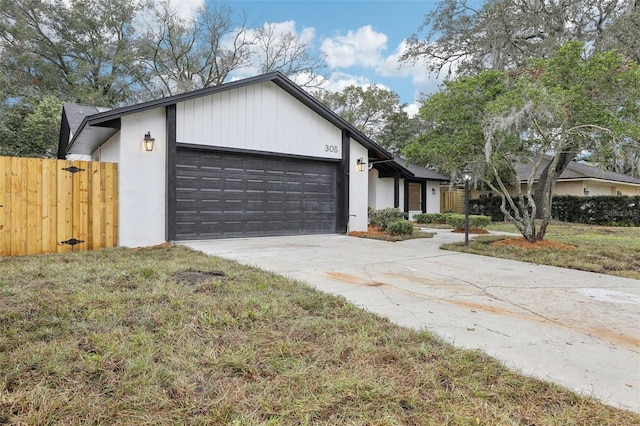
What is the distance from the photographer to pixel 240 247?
720 centimetres

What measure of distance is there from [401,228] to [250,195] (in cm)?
398

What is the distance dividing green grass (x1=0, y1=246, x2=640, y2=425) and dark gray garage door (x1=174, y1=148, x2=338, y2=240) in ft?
15.5

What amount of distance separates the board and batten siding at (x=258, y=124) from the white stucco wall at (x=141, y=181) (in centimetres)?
57

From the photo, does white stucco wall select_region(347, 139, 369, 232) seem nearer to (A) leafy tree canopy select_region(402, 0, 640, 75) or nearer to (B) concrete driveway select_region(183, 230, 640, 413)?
(B) concrete driveway select_region(183, 230, 640, 413)

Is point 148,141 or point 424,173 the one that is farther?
point 424,173

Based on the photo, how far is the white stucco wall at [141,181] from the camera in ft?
23.4

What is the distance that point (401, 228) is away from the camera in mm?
9469

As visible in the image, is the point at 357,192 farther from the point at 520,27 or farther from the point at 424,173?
the point at 520,27

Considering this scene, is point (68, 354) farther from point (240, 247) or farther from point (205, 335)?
point (240, 247)

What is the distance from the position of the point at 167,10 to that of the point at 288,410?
80.6 ft

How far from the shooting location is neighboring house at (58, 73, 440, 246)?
7.32m

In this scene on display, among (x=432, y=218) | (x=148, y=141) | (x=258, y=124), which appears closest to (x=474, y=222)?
(x=432, y=218)

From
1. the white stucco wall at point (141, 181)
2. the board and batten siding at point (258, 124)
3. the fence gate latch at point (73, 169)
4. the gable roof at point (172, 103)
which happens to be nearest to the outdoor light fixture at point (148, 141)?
the white stucco wall at point (141, 181)

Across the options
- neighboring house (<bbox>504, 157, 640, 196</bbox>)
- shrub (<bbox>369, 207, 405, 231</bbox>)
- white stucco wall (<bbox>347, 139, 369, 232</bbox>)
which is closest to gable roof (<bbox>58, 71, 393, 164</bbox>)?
white stucco wall (<bbox>347, 139, 369, 232</bbox>)
